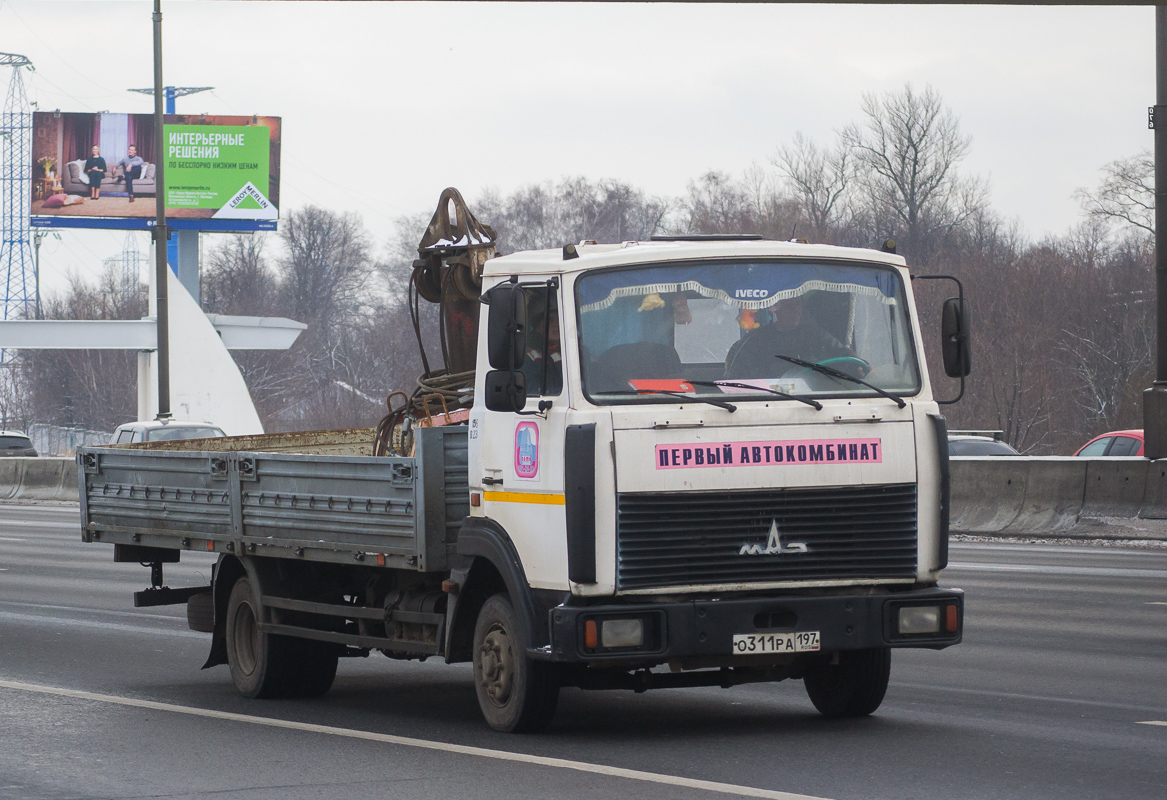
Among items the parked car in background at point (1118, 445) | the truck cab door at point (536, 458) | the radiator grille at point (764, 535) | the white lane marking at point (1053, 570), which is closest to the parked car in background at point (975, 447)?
the parked car in background at point (1118, 445)

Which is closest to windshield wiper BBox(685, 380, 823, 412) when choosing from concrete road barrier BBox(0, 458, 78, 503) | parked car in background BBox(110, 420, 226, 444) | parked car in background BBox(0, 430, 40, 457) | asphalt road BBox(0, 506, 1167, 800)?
asphalt road BBox(0, 506, 1167, 800)

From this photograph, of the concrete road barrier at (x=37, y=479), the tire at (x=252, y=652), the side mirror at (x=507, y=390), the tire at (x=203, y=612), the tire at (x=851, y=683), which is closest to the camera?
the side mirror at (x=507, y=390)

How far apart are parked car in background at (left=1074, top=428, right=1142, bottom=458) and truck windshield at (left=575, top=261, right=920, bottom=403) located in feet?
57.1

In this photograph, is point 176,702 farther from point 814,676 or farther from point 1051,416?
point 1051,416

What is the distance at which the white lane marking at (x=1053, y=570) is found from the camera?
16483mm

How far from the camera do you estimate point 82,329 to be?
166ft

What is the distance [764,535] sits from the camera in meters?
7.56

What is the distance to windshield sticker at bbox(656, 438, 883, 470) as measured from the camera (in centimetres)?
745

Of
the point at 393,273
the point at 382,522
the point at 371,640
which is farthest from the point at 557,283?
the point at 393,273

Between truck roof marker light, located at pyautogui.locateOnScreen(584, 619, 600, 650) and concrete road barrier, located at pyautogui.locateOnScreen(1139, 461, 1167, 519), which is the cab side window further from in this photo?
concrete road barrier, located at pyautogui.locateOnScreen(1139, 461, 1167, 519)

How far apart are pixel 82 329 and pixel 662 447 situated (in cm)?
4590

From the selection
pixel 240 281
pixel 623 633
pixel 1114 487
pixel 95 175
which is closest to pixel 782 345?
pixel 623 633

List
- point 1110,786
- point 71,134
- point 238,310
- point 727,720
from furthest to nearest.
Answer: point 238,310 < point 71,134 < point 727,720 < point 1110,786

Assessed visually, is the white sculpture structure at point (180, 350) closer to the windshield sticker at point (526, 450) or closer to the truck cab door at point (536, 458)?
the truck cab door at point (536, 458)
